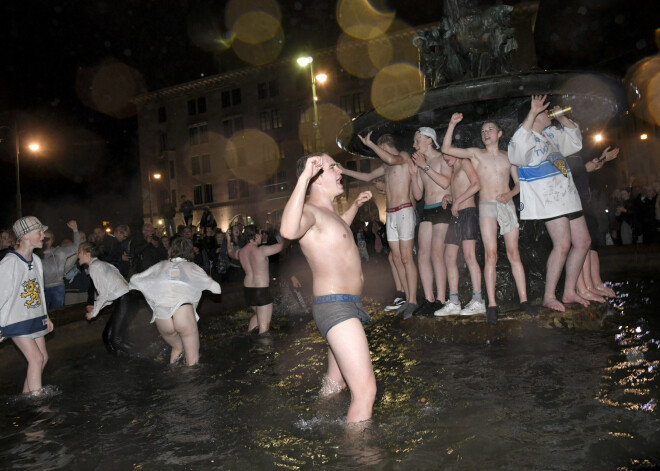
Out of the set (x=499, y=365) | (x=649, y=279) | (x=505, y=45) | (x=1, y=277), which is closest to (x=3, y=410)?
(x=1, y=277)

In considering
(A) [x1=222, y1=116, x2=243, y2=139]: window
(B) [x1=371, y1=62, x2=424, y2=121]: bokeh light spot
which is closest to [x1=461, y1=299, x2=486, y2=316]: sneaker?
(B) [x1=371, y1=62, x2=424, y2=121]: bokeh light spot

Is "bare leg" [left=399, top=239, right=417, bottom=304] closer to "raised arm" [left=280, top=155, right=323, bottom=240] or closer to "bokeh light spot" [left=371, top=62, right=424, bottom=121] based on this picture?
"raised arm" [left=280, top=155, right=323, bottom=240]

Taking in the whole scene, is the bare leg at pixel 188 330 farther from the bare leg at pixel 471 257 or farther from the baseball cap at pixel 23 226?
the bare leg at pixel 471 257

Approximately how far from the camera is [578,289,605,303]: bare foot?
21.5ft

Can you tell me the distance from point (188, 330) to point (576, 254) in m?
4.95

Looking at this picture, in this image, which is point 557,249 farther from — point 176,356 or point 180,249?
point 176,356

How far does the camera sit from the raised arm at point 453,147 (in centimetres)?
614

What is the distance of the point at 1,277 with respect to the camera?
5.87m

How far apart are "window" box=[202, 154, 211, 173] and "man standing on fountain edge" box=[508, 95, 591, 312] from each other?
52.8 meters

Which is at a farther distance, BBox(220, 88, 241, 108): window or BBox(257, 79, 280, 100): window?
BBox(220, 88, 241, 108): window

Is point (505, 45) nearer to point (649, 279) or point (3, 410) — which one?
point (649, 279)

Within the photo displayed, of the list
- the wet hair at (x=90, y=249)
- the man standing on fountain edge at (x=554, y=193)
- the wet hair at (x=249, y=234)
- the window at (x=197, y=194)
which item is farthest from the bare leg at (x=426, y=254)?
the window at (x=197, y=194)

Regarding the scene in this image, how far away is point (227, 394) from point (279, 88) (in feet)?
164

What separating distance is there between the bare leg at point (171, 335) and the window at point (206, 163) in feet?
168
